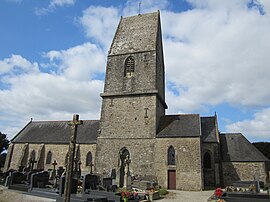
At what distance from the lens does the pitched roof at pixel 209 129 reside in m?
24.3

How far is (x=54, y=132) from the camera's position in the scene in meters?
31.9

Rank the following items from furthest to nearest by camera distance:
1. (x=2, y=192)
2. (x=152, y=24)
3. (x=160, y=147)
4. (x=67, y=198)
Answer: (x=152, y=24) → (x=160, y=147) → (x=2, y=192) → (x=67, y=198)

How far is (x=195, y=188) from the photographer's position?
64.6 ft

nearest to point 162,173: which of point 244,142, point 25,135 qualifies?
point 244,142

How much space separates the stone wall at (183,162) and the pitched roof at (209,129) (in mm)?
4135

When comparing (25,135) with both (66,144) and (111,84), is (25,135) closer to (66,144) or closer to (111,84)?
(66,144)

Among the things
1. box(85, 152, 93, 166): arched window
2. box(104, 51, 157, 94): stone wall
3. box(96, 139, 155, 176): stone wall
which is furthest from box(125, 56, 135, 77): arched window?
box(85, 152, 93, 166): arched window

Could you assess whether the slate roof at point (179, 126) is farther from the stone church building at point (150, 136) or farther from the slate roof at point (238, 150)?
the slate roof at point (238, 150)

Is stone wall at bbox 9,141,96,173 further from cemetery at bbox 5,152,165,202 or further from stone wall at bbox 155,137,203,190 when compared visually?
stone wall at bbox 155,137,203,190

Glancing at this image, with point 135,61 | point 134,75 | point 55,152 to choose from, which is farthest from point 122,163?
point 55,152

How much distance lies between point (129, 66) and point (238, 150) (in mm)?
15167

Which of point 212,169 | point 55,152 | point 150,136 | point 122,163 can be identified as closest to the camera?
point 122,163

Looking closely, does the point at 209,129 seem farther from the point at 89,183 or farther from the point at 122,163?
the point at 89,183

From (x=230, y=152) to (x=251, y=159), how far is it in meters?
2.18
